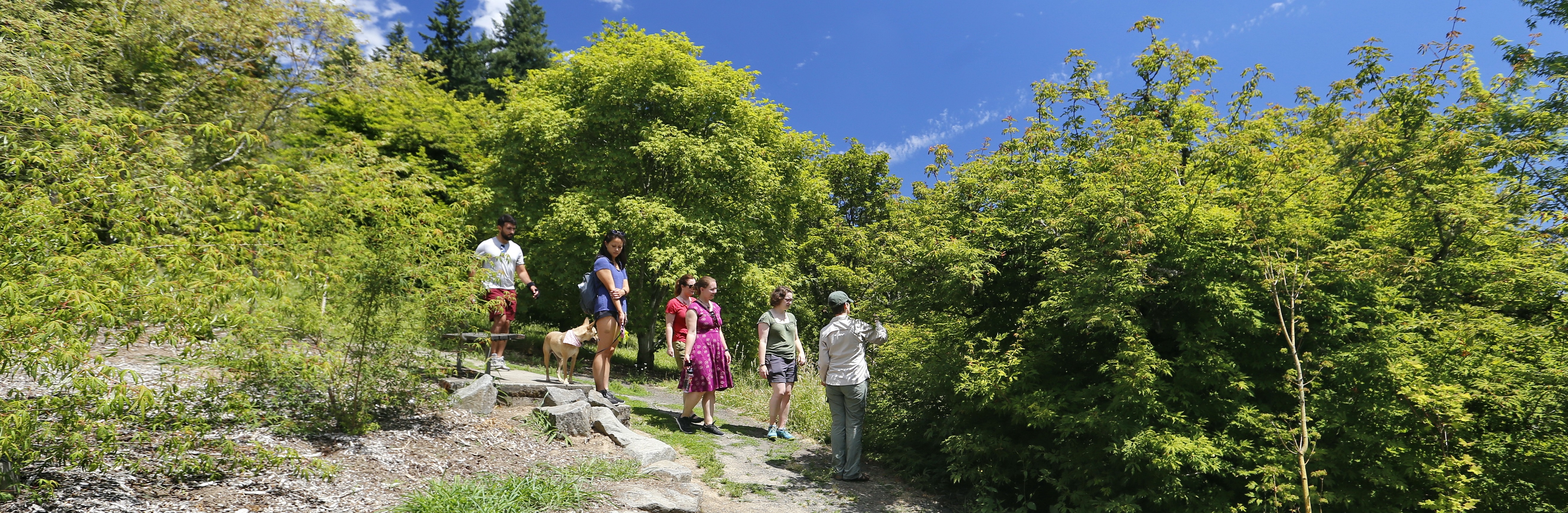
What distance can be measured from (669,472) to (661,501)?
2.20 ft

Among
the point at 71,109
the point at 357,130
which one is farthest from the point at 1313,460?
the point at 357,130

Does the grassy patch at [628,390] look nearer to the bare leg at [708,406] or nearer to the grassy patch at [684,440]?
the grassy patch at [684,440]

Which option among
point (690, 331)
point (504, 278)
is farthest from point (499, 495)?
point (504, 278)

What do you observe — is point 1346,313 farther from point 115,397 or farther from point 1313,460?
point 115,397

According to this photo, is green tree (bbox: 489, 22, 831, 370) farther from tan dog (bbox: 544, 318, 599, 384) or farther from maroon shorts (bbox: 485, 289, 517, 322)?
maroon shorts (bbox: 485, 289, 517, 322)

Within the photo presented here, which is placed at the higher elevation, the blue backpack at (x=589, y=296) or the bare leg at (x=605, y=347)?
the blue backpack at (x=589, y=296)

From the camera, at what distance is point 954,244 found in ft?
19.7

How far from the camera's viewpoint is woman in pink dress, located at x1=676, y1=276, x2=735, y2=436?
7.00 m

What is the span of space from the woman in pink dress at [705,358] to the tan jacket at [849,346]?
3.76ft

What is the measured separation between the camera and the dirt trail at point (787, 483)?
5504 millimetres

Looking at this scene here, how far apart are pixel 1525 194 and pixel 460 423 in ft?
30.4

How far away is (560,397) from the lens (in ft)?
21.7

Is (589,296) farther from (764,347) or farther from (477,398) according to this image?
(764,347)

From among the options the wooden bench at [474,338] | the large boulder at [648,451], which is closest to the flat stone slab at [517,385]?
the wooden bench at [474,338]
